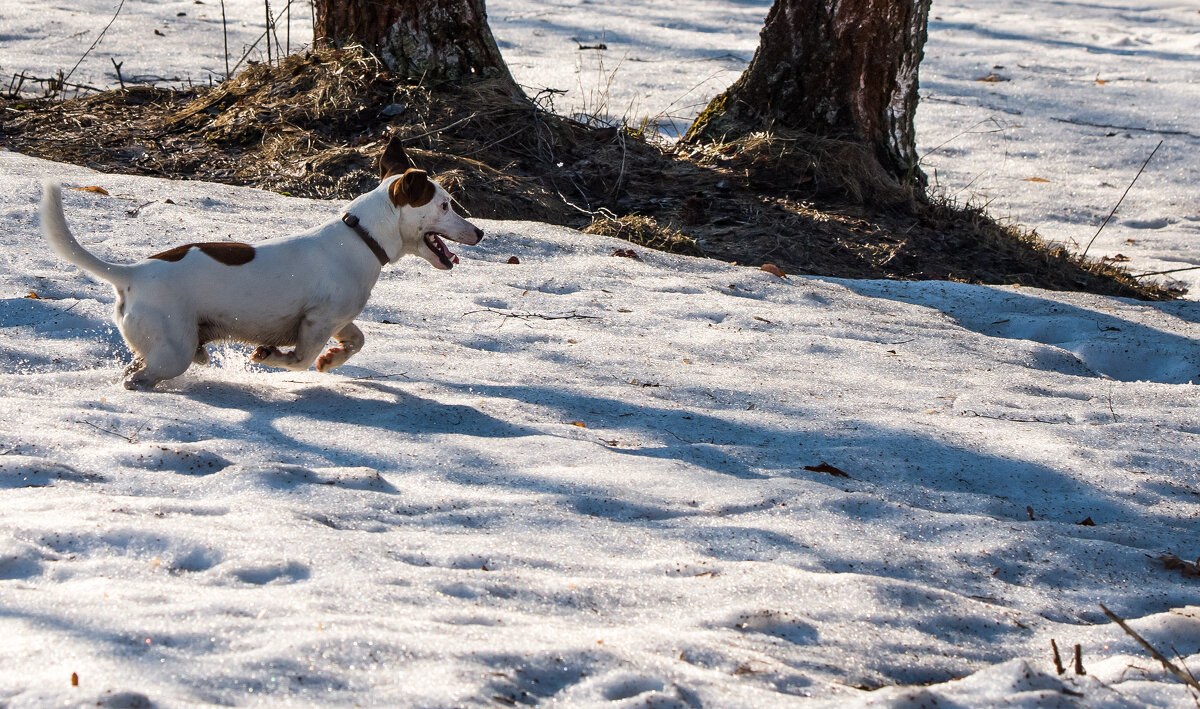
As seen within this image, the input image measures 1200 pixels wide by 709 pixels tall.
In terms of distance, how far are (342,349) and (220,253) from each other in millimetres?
610

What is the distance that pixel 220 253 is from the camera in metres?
3.87

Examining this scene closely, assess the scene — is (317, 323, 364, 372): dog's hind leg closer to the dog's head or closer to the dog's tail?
the dog's head

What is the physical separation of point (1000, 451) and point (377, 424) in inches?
84.1

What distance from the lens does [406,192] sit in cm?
420

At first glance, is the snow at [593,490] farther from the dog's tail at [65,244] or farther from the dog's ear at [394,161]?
the dog's ear at [394,161]

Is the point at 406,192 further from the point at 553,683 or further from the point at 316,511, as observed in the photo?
the point at 553,683

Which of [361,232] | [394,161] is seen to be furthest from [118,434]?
[394,161]

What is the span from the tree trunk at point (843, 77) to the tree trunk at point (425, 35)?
5.74 feet

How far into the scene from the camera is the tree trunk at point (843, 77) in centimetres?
727

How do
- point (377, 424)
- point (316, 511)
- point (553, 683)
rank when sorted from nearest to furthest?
point (553, 683), point (316, 511), point (377, 424)

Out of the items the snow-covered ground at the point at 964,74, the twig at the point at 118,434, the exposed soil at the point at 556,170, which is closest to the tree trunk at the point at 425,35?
the exposed soil at the point at 556,170

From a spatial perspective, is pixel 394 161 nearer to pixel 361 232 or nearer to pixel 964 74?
pixel 361 232

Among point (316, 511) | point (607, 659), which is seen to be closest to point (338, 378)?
point (316, 511)

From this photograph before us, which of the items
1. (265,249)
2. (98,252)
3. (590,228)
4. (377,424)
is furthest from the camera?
(590,228)
